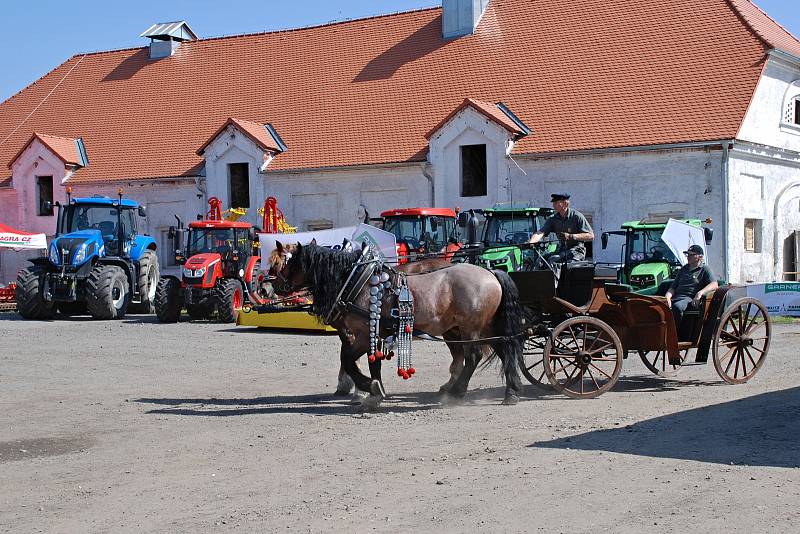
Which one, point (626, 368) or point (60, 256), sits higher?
point (60, 256)

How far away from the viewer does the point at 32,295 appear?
2580 centimetres

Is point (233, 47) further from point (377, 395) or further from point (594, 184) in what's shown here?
point (377, 395)

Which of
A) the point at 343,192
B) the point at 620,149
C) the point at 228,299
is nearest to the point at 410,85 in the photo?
the point at 343,192

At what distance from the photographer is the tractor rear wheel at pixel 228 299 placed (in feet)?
78.9

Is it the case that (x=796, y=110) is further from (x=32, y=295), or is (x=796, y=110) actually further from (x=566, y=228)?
(x=32, y=295)

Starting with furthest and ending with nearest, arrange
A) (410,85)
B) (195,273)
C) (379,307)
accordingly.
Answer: (410,85), (195,273), (379,307)

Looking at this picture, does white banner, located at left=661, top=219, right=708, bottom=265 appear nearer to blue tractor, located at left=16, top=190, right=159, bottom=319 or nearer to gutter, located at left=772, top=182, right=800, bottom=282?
gutter, located at left=772, top=182, right=800, bottom=282

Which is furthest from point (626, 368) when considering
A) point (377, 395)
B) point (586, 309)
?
point (377, 395)

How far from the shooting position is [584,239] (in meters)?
12.5

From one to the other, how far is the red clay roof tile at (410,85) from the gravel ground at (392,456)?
15510 mm

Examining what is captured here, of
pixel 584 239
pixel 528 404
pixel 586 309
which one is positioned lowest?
pixel 528 404

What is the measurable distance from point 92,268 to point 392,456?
62.1 ft

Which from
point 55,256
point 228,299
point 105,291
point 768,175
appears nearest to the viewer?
point 228,299

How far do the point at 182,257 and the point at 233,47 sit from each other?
16.7 meters
